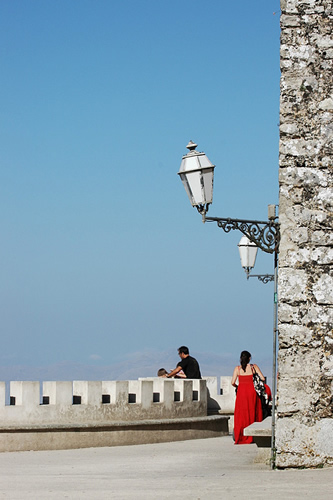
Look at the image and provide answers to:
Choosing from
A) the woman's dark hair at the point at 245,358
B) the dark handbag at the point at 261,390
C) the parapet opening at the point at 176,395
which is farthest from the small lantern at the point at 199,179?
the parapet opening at the point at 176,395

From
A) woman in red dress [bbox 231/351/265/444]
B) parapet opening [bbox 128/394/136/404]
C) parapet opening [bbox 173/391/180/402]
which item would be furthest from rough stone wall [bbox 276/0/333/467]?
parapet opening [bbox 173/391/180/402]

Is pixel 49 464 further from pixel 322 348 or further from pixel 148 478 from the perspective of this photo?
pixel 322 348

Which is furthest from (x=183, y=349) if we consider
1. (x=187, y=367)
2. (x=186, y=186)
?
(x=186, y=186)

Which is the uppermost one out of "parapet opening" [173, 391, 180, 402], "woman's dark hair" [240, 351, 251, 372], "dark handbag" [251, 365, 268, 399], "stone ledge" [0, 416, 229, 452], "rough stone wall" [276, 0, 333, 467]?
"rough stone wall" [276, 0, 333, 467]

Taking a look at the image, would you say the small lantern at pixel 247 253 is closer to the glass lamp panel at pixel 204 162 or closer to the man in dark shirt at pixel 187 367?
the man in dark shirt at pixel 187 367

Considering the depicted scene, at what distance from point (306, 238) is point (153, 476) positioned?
9.81 feet

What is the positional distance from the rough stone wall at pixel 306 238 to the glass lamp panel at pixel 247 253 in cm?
718

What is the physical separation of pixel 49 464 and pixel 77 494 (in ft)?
11.1

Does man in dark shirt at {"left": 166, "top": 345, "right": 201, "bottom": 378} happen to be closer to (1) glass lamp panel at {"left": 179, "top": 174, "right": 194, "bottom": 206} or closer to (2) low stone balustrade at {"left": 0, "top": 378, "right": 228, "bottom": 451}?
(2) low stone balustrade at {"left": 0, "top": 378, "right": 228, "bottom": 451}

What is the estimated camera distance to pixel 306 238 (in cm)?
1043

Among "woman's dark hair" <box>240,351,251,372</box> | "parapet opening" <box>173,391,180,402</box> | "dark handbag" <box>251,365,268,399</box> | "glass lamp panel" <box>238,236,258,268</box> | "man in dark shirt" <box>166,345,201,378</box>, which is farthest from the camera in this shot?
"glass lamp panel" <box>238,236,258,268</box>

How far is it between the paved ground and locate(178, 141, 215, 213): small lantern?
2.90 meters

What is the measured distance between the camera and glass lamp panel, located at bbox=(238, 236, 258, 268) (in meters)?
17.7

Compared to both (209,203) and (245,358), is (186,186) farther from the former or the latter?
(245,358)
